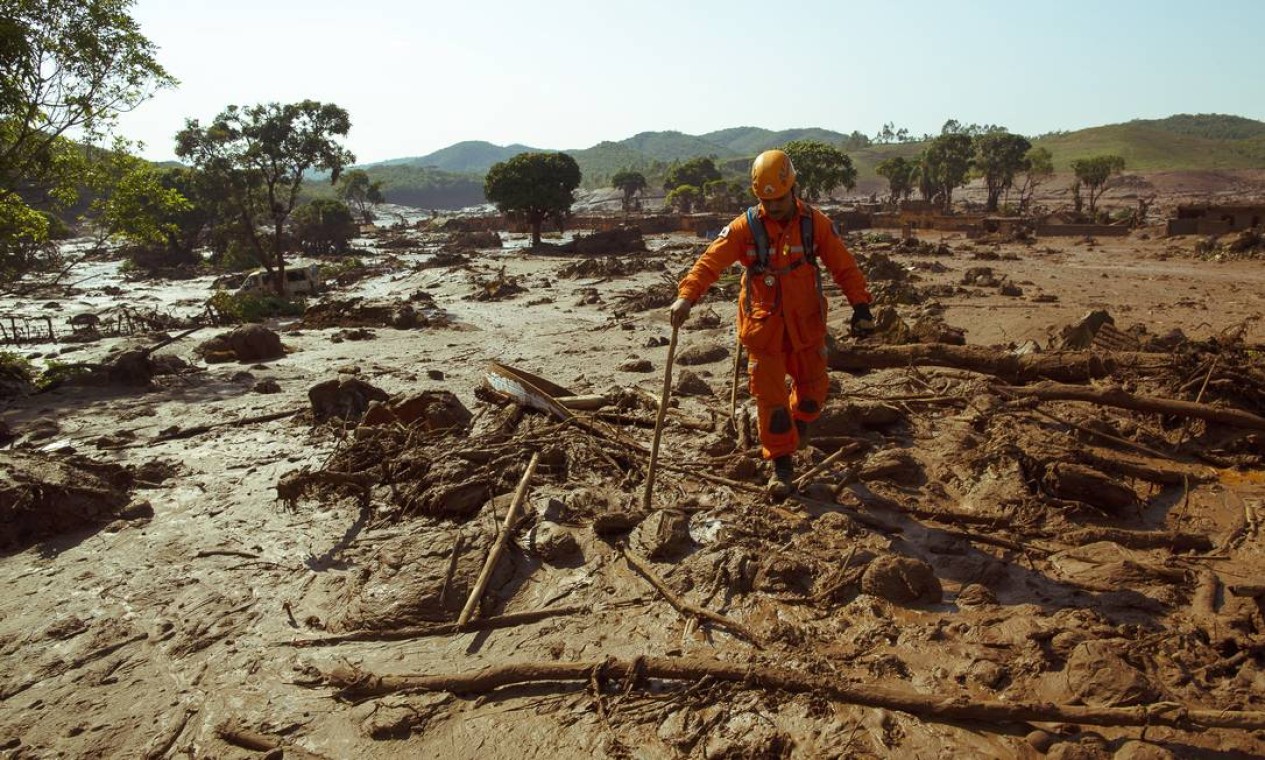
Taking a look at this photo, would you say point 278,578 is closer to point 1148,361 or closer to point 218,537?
point 218,537

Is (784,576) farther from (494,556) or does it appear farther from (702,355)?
(702,355)

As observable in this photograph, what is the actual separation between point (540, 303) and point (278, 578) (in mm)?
15701

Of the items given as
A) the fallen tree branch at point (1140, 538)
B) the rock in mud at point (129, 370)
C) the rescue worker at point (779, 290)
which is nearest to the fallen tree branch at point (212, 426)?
the rock in mud at point (129, 370)

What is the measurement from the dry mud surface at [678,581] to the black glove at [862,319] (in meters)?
0.99

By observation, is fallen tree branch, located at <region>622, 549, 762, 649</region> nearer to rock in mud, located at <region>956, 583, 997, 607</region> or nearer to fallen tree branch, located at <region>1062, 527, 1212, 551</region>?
rock in mud, located at <region>956, 583, 997, 607</region>

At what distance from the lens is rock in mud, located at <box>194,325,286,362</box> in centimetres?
1382

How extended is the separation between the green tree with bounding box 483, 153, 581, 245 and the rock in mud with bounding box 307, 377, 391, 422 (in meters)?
32.5

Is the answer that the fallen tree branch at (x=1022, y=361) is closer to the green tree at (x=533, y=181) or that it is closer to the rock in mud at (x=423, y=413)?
the rock in mud at (x=423, y=413)

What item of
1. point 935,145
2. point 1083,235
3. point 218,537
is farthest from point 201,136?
point 935,145

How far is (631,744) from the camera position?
106 inches

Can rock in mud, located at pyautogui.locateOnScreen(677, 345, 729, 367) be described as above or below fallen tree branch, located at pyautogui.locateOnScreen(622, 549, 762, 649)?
above

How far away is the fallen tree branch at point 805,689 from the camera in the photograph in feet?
7.92

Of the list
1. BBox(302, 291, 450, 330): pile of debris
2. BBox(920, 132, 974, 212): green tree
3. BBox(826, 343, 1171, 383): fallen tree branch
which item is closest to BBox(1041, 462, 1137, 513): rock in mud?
BBox(826, 343, 1171, 383): fallen tree branch

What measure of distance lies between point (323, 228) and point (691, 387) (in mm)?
45489
